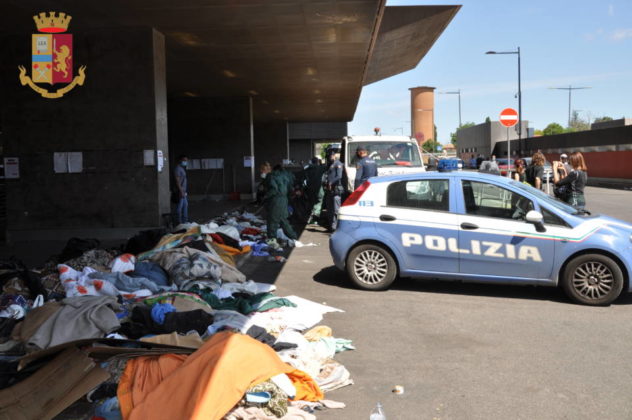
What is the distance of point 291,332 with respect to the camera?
5.88m

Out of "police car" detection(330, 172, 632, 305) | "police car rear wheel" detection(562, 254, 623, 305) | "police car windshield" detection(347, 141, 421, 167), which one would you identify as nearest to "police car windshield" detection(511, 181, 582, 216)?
"police car" detection(330, 172, 632, 305)

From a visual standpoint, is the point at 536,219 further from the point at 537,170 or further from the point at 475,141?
the point at 475,141

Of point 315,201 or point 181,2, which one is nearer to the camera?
point 181,2

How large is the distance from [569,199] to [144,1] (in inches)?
346

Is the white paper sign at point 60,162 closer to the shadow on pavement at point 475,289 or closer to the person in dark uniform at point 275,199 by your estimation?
the person in dark uniform at point 275,199

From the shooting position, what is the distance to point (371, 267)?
8359 mm

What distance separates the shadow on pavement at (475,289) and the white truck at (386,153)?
607 cm

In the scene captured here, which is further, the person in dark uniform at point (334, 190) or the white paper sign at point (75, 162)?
the person in dark uniform at point (334, 190)

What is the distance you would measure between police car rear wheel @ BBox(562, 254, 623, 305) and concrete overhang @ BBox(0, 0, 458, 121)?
6.78 metres

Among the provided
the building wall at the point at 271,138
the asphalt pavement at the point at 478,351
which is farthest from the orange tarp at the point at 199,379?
the building wall at the point at 271,138

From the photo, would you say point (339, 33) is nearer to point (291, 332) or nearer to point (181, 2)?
point (181, 2)

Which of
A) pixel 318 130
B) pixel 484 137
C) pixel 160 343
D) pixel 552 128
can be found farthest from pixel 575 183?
pixel 552 128

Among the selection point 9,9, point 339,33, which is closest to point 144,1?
point 9,9

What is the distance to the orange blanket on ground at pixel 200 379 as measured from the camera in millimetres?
4027
